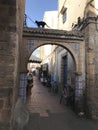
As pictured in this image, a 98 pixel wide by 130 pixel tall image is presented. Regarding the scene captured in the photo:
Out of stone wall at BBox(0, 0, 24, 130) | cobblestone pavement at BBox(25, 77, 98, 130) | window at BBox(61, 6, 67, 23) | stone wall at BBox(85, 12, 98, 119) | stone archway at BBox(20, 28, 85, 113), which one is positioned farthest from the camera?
window at BBox(61, 6, 67, 23)

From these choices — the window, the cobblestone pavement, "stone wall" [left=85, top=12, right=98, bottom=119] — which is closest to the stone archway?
"stone wall" [left=85, top=12, right=98, bottom=119]

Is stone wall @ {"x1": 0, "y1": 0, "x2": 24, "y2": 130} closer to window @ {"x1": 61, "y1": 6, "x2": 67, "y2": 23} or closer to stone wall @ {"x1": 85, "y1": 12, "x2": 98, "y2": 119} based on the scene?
stone wall @ {"x1": 85, "y1": 12, "x2": 98, "y2": 119}

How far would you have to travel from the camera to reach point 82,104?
20.0 ft

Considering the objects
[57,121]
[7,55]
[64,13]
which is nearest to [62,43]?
[57,121]

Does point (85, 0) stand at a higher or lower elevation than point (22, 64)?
higher

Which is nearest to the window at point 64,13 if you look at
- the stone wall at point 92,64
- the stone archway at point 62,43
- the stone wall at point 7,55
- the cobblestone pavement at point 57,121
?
the stone archway at point 62,43

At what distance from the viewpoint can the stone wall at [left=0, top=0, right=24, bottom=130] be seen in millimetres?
2975

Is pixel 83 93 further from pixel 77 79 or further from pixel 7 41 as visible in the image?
pixel 7 41

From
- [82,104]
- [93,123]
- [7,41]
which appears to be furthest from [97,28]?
[7,41]

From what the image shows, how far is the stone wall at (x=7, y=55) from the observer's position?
9.76ft

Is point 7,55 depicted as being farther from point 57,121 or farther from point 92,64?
point 92,64

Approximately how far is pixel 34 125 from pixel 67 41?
3.28 meters

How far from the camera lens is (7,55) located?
10.1 feet

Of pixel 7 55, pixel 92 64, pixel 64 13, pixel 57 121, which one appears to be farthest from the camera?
pixel 64 13
